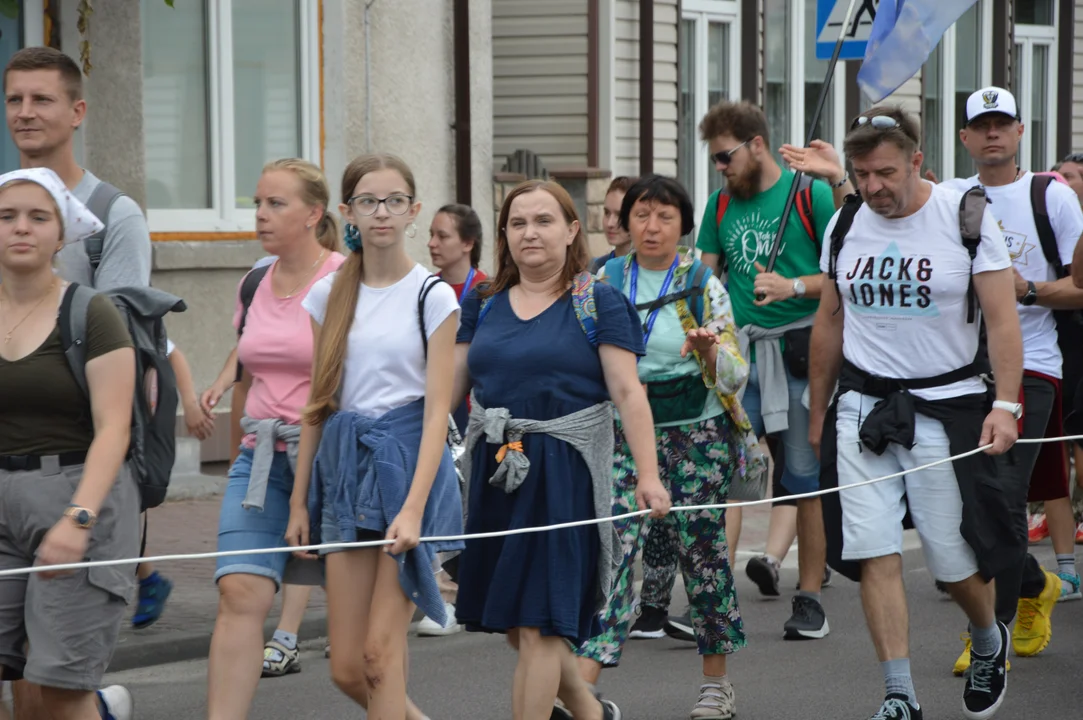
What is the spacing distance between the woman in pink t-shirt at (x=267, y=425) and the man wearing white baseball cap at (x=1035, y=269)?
2936 mm

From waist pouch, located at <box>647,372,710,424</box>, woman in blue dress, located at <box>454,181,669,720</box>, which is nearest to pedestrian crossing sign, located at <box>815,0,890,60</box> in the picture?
waist pouch, located at <box>647,372,710,424</box>

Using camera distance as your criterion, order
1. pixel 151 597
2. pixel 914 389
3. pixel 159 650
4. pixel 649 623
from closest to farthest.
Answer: pixel 914 389
pixel 151 597
pixel 159 650
pixel 649 623

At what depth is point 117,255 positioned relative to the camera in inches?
213

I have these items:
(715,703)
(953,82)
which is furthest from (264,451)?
(953,82)

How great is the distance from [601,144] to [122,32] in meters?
6.72

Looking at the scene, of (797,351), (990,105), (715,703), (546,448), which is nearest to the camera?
(546,448)

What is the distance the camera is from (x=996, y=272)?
5.98m

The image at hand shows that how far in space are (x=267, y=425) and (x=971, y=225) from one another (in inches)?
98.0

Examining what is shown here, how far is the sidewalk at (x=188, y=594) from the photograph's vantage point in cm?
737

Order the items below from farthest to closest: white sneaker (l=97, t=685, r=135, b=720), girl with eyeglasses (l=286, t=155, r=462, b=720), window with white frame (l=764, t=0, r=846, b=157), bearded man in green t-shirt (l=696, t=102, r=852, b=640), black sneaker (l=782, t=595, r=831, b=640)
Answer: window with white frame (l=764, t=0, r=846, b=157) → bearded man in green t-shirt (l=696, t=102, r=852, b=640) → black sneaker (l=782, t=595, r=831, b=640) → white sneaker (l=97, t=685, r=135, b=720) → girl with eyeglasses (l=286, t=155, r=462, b=720)

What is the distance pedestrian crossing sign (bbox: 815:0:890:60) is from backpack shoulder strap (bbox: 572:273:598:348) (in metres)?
4.36

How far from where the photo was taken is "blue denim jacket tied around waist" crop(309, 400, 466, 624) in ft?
16.8

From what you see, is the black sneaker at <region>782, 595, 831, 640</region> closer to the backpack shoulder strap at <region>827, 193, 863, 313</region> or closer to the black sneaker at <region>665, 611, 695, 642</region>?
the black sneaker at <region>665, 611, 695, 642</region>

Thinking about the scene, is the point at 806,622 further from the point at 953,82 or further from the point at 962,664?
the point at 953,82
